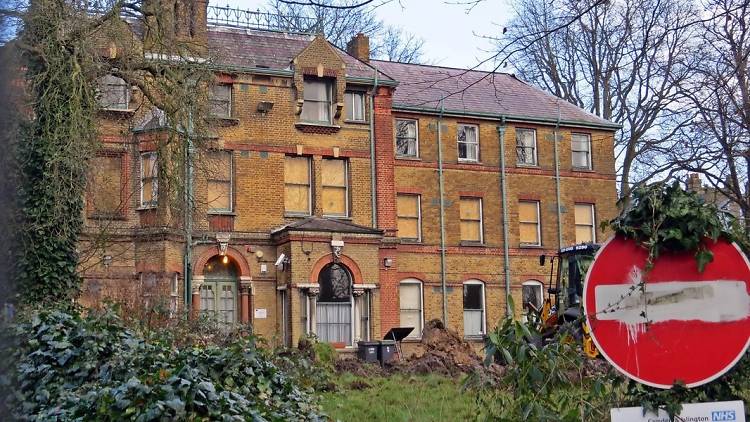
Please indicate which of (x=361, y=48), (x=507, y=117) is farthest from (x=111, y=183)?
(x=507, y=117)

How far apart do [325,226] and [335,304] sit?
8.90 ft

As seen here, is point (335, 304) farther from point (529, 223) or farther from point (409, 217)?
point (529, 223)

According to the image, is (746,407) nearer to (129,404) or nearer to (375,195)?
(129,404)

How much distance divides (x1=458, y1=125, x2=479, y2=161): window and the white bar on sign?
31.5 m

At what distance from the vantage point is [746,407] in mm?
4855

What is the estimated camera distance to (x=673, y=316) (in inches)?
180

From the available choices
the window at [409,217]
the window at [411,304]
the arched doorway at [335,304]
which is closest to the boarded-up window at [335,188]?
the arched doorway at [335,304]

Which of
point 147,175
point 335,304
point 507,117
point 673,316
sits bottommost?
point 335,304

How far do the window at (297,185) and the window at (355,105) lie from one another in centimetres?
247

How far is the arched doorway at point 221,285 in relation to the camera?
3059 centimetres

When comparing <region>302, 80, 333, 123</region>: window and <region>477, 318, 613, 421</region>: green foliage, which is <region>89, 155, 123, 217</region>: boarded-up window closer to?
<region>302, 80, 333, 123</region>: window

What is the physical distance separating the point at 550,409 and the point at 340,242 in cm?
2551

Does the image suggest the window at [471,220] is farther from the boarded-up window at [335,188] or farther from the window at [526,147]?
the boarded-up window at [335,188]

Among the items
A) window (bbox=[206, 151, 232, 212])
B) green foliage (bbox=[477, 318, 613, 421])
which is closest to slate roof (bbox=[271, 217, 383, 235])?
window (bbox=[206, 151, 232, 212])
